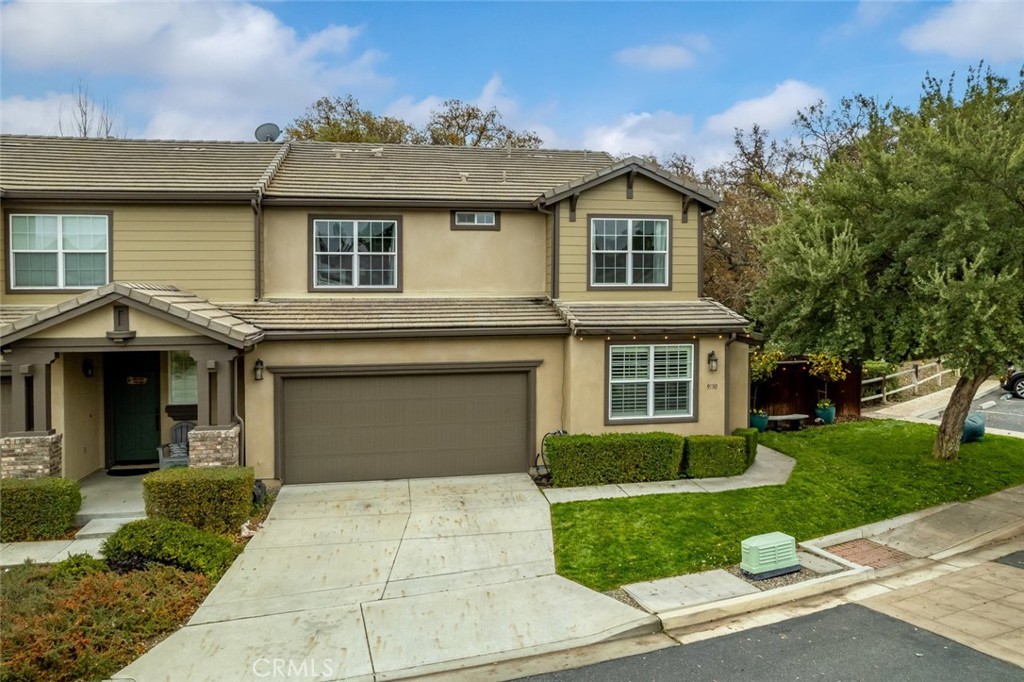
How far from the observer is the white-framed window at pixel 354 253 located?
1338cm

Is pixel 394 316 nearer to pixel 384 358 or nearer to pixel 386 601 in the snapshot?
pixel 384 358

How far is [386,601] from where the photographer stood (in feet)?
24.9

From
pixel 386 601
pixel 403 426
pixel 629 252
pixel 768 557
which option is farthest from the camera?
pixel 629 252

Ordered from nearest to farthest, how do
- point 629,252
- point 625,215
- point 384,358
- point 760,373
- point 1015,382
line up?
point 384,358, point 625,215, point 629,252, point 760,373, point 1015,382

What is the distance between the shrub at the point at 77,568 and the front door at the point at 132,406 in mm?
5199

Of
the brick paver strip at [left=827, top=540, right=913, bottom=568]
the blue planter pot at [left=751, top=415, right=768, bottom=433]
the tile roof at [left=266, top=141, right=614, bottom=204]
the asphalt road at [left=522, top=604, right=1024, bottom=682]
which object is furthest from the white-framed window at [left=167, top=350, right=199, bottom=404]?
the blue planter pot at [left=751, top=415, right=768, bottom=433]

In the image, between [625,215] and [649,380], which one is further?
[625,215]

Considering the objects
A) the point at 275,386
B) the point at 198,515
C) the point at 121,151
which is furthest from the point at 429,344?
the point at 121,151

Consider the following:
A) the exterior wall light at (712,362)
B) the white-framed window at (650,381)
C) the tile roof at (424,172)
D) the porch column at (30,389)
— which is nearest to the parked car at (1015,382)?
the exterior wall light at (712,362)

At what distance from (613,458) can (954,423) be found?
746cm

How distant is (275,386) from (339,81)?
23.5 meters

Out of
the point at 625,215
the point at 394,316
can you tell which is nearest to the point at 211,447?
the point at 394,316

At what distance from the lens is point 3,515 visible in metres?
9.36

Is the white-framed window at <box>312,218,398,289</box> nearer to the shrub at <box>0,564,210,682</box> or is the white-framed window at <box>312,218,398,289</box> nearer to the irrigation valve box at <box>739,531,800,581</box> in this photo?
the shrub at <box>0,564,210,682</box>
